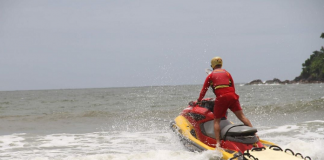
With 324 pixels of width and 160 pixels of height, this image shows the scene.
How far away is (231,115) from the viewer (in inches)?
640

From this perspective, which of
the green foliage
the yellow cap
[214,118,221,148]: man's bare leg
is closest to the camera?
[214,118,221,148]: man's bare leg

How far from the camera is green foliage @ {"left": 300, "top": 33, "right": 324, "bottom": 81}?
82250 mm

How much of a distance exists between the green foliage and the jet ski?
79250 mm

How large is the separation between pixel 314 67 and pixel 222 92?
276 ft

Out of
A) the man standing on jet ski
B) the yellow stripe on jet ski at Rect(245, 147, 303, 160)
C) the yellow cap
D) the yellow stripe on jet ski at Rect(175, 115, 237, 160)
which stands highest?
the yellow cap

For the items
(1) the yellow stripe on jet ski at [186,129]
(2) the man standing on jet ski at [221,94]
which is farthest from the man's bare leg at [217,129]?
(1) the yellow stripe on jet ski at [186,129]

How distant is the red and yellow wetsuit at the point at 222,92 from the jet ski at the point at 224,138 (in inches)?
9.7

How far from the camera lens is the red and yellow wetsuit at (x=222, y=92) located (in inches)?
254

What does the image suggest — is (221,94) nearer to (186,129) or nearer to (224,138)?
(224,138)

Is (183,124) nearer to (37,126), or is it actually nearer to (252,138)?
(252,138)

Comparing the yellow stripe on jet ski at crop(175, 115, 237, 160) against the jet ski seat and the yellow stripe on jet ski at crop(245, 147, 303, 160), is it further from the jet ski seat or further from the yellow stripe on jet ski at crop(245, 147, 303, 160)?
the yellow stripe on jet ski at crop(245, 147, 303, 160)

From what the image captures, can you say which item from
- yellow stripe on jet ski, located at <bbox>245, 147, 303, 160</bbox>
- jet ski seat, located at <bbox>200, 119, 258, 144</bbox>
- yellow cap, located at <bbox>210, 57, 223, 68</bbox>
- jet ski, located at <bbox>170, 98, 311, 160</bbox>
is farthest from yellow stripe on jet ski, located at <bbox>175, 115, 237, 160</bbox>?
yellow cap, located at <bbox>210, 57, 223, 68</bbox>

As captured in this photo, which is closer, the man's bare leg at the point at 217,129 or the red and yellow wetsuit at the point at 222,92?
the man's bare leg at the point at 217,129

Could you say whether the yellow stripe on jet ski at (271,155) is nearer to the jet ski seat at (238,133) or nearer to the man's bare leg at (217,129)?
the jet ski seat at (238,133)
